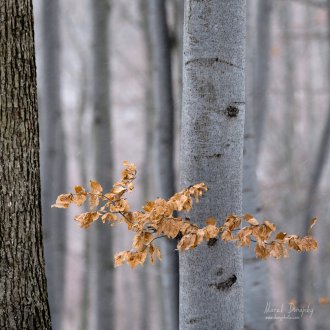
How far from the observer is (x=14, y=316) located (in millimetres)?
3629

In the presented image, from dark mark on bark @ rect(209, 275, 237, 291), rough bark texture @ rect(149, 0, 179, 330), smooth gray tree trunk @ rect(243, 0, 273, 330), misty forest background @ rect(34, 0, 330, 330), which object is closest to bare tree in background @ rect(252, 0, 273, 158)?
misty forest background @ rect(34, 0, 330, 330)

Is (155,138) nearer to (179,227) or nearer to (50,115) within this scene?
(50,115)

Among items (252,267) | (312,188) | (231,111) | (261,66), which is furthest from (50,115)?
(231,111)

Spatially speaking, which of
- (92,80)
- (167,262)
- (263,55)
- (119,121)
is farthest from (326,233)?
(119,121)

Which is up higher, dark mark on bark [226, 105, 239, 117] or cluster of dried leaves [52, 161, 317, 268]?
dark mark on bark [226, 105, 239, 117]

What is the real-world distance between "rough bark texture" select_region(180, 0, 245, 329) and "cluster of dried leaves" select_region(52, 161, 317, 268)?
0.33ft

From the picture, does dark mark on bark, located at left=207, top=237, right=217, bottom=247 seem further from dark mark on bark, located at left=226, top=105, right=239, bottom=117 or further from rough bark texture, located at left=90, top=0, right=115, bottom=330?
rough bark texture, located at left=90, top=0, right=115, bottom=330

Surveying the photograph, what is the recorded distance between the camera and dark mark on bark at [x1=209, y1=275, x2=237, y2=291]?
3.29 meters

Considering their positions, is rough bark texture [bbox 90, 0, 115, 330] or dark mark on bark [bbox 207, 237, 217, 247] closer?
dark mark on bark [bbox 207, 237, 217, 247]

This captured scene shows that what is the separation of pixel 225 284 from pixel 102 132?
4.74 m

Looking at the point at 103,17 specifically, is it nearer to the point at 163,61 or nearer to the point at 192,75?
the point at 163,61

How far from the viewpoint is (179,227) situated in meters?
3.14

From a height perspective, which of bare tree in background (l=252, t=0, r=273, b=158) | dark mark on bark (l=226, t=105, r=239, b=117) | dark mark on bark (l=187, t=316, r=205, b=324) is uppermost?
bare tree in background (l=252, t=0, r=273, b=158)

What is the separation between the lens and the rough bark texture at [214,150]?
3297 mm
